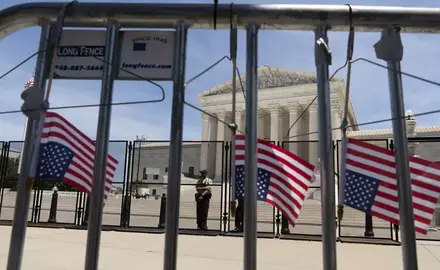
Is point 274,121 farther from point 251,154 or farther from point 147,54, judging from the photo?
point 251,154

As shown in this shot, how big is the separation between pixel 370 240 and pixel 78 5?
903 centimetres

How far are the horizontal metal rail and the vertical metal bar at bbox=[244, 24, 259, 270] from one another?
0.16 meters

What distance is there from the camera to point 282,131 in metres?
49.8

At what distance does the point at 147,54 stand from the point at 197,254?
487cm

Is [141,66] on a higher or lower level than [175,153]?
higher

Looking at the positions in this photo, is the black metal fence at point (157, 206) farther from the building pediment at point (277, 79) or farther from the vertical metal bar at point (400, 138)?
the building pediment at point (277, 79)

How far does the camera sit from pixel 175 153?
2346 millimetres

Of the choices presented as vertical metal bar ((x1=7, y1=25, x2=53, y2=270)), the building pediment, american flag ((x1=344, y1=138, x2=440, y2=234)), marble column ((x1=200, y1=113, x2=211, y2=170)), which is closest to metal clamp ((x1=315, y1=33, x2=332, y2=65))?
american flag ((x1=344, y1=138, x2=440, y2=234))

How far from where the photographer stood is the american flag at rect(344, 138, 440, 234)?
2.36 metres

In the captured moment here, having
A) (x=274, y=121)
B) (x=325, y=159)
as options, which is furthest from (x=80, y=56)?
Result: (x=274, y=121)

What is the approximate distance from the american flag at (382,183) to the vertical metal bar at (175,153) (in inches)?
42.9

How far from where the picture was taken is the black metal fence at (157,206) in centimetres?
1043

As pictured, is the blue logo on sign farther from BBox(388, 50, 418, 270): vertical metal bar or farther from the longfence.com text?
BBox(388, 50, 418, 270): vertical metal bar

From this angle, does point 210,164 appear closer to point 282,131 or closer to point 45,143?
point 282,131
